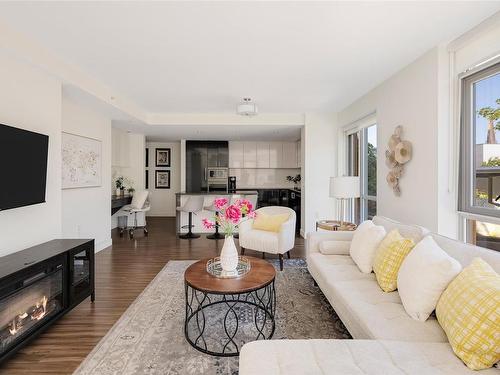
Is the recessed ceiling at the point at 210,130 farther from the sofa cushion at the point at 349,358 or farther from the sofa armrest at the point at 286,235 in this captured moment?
the sofa cushion at the point at 349,358

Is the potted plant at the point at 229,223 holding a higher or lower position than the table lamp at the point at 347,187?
lower

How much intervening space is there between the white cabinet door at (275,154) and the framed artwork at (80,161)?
4.43 m

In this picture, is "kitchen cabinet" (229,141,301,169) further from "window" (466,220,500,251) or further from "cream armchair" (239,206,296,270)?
"window" (466,220,500,251)

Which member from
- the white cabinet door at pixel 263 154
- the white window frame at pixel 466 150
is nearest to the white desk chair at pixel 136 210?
the white cabinet door at pixel 263 154

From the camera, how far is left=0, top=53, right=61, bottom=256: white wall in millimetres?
2252

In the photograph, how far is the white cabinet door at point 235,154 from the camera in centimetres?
749

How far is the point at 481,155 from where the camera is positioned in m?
2.29

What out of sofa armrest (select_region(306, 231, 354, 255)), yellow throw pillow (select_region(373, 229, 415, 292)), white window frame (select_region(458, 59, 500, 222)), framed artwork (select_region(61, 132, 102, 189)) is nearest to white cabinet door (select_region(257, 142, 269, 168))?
framed artwork (select_region(61, 132, 102, 189))

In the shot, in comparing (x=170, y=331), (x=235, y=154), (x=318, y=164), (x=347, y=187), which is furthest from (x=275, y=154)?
(x=170, y=331)

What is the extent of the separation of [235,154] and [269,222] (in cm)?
399

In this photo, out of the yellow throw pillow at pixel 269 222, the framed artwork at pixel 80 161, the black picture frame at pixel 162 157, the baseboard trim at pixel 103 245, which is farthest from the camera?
the black picture frame at pixel 162 157

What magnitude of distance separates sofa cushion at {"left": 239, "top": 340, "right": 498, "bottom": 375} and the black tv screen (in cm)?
222

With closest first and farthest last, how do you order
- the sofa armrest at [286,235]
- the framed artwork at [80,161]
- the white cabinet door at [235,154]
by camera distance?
the sofa armrest at [286,235] → the framed artwork at [80,161] → the white cabinet door at [235,154]

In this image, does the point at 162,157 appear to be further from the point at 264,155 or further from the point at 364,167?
the point at 364,167
